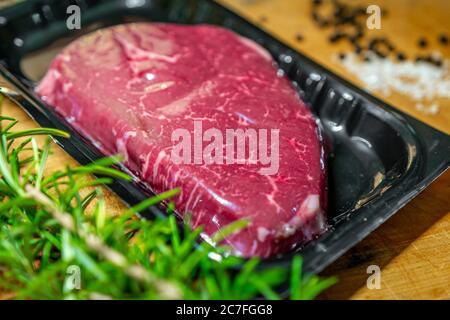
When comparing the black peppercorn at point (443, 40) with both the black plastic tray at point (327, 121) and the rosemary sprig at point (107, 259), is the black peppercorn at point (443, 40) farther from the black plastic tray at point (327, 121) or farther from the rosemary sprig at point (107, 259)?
the rosemary sprig at point (107, 259)

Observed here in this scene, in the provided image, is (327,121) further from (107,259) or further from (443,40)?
(107,259)

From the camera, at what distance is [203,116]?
6.49 feet

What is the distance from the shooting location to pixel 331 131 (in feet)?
7.52

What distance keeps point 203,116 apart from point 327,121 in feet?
1.96

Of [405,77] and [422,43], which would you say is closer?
[405,77]

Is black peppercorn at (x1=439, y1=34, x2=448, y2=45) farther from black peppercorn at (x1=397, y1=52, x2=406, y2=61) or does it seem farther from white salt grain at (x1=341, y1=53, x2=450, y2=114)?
black peppercorn at (x1=397, y1=52, x2=406, y2=61)

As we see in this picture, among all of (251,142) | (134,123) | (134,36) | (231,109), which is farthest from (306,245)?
(134,36)

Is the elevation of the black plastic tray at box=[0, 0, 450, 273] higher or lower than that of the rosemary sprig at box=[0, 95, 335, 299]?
higher

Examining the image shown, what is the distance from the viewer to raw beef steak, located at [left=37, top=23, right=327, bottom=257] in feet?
5.74

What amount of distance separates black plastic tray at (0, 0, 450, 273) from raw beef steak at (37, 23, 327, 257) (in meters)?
0.11

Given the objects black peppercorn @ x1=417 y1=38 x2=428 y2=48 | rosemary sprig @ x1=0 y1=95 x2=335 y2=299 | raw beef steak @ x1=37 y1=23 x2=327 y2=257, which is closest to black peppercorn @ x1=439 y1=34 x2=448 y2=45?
black peppercorn @ x1=417 y1=38 x2=428 y2=48

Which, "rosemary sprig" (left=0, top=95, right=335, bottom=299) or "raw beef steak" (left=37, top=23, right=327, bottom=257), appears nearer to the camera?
"rosemary sprig" (left=0, top=95, right=335, bottom=299)

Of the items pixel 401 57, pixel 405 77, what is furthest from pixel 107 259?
pixel 401 57

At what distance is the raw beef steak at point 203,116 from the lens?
1748 millimetres
